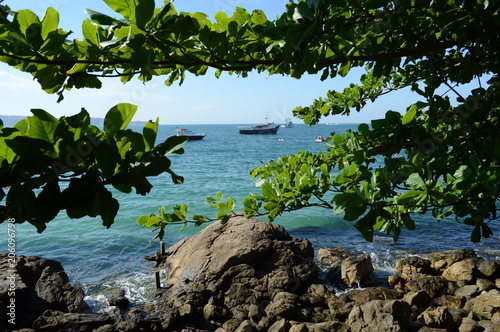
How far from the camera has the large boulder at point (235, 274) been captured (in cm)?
788

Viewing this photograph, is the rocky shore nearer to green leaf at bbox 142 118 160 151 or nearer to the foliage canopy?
the foliage canopy

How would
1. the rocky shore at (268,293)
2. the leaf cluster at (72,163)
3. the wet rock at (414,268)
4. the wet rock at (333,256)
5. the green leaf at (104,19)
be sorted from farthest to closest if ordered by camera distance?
the wet rock at (333,256) → the wet rock at (414,268) → the rocky shore at (268,293) → the green leaf at (104,19) → the leaf cluster at (72,163)

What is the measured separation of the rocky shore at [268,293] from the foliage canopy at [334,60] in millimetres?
4748

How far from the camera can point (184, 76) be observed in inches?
97.1

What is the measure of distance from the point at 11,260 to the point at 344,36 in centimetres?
946

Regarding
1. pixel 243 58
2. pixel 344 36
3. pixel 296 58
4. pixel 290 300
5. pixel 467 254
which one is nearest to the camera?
pixel 296 58

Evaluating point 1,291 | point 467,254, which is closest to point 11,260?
point 1,291

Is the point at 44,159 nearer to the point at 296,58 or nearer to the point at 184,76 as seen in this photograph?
the point at 296,58

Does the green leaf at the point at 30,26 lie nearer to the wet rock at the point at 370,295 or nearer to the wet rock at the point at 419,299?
the wet rock at the point at 370,295

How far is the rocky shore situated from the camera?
273 inches

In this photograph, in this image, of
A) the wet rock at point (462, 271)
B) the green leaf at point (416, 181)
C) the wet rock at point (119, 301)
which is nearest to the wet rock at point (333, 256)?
the wet rock at point (462, 271)

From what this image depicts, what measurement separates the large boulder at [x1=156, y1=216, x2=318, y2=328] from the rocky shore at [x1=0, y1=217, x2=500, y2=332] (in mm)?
25

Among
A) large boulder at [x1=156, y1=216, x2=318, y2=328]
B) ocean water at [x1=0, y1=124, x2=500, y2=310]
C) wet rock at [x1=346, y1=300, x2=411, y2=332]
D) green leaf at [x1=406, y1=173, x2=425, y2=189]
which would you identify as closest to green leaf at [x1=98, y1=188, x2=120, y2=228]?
green leaf at [x1=406, y1=173, x2=425, y2=189]

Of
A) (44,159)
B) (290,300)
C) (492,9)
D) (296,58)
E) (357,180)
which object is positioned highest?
(492,9)
